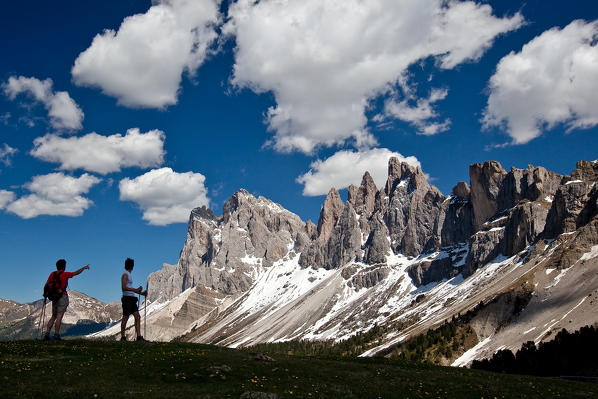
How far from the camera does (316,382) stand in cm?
2375

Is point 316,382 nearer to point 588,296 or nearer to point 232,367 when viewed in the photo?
point 232,367

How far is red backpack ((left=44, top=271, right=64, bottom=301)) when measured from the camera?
98.0ft

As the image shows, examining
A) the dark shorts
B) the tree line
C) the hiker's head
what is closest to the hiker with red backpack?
the hiker's head

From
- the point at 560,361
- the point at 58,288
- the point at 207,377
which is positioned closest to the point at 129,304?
the point at 58,288

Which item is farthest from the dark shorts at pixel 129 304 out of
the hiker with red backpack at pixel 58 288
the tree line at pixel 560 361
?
the tree line at pixel 560 361

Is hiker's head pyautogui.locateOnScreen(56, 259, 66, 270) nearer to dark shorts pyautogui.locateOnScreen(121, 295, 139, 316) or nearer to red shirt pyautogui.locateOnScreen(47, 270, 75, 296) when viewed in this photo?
red shirt pyautogui.locateOnScreen(47, 270, 75, 296)

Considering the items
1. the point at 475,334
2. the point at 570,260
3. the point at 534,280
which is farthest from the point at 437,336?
the point at 570,260

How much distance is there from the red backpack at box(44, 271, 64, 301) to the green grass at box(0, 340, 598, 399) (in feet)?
10.5

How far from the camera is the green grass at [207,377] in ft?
65.1

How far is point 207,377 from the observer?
23.1 m

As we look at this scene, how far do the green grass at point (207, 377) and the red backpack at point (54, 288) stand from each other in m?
3.20

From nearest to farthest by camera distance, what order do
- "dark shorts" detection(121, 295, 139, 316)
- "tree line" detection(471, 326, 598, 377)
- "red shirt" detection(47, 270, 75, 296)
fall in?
"red shirt" detection(47, 270, 75, 296) → "dark shorts" detection(121, 295, 139, 316) → "tree line" detection(471, 326, 598, 377)

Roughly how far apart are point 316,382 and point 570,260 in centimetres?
17509

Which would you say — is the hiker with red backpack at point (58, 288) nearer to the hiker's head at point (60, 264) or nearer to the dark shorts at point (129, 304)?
the hiker's head at point (60, 264)
